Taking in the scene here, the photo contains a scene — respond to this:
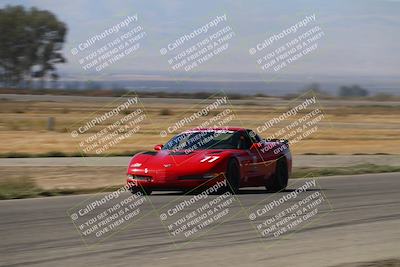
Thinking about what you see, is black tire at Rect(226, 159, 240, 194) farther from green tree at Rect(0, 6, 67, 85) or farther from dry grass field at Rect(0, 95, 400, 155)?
green tree at Rect(0, 6, 67, 85)

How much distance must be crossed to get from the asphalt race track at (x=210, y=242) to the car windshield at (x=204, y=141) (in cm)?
228

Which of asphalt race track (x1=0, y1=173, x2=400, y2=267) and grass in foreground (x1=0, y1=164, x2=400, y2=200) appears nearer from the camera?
asphalt race track (x1=0, y1=173, x2=400, y2=267)

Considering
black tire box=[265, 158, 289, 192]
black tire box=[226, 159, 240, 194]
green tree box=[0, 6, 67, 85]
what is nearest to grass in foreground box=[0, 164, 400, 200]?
black tire box=[226, 159, 240, 194]

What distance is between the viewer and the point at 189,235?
9961mm

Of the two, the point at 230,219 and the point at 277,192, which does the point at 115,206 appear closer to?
the point at 230,219

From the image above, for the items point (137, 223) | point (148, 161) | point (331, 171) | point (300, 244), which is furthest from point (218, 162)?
point (331, 171)

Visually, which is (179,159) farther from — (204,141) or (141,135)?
(141,135)

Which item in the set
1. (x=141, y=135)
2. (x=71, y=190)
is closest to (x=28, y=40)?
(x=141, y=135)

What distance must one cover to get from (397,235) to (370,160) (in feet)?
50.5

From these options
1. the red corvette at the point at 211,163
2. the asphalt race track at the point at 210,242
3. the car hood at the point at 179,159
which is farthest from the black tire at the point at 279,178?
the asphalt race track at the point at 210,242

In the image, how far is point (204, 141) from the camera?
51.0ft

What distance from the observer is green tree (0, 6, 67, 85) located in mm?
112812

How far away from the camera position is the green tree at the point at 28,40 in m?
113

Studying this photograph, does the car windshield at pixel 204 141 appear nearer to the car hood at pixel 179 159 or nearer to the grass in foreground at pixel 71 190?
the car hood at pixel 179 159
